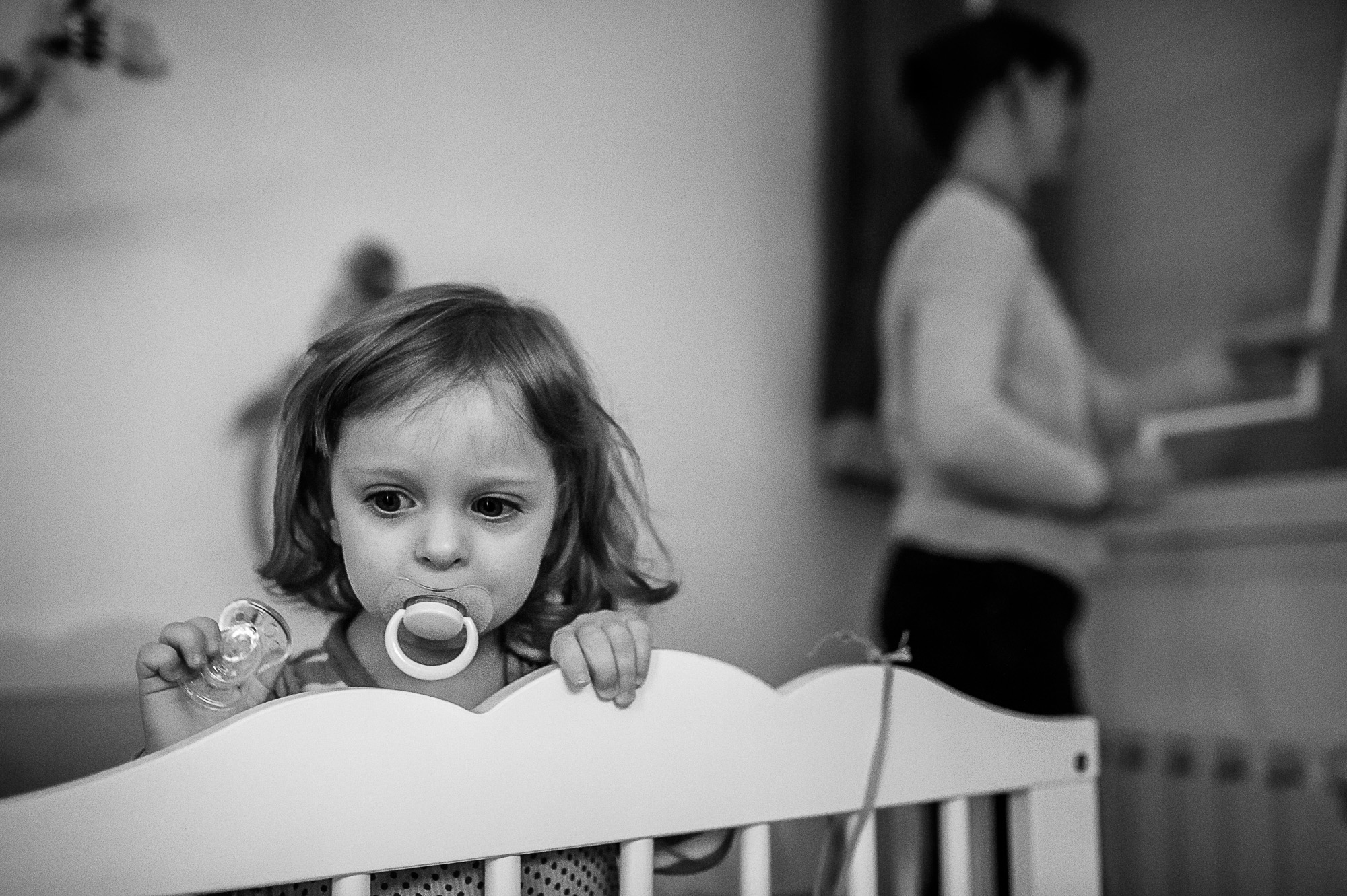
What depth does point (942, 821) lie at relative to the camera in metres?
0.69

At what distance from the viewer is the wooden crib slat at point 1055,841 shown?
2.43 feet

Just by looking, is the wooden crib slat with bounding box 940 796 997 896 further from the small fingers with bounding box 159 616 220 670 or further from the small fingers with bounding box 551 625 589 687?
the small fingers with bounding box 159 616 220 670

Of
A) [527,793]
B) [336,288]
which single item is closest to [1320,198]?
[336,288]

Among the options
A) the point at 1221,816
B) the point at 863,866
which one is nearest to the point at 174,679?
the point at 863,866

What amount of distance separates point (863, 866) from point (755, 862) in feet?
0.26

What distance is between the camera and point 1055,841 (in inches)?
29.7

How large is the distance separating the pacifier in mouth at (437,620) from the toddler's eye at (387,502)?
42 millimetres

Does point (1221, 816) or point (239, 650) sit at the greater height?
point (239, 650)

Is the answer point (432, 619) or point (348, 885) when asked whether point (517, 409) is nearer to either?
point (432, 619)

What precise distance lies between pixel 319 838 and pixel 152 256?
1.01 m

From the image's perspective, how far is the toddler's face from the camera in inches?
21.1

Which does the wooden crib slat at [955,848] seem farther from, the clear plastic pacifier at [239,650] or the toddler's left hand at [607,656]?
the clear plastic pacifier at [239,650]

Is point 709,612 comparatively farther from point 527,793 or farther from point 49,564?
point 49,564

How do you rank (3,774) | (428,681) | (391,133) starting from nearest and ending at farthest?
(428,681) < (3,774) < (391,133)
